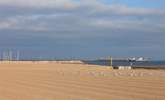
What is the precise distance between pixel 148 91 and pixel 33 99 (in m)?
3.63

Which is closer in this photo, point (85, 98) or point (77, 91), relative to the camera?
point (85, 98)

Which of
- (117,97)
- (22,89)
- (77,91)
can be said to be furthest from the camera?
(22,89)

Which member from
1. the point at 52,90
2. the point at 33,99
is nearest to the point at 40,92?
the point at 52,90

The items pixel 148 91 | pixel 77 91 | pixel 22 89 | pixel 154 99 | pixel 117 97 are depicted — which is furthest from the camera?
pixel 22 89

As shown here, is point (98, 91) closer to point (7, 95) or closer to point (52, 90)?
point (52, 90)

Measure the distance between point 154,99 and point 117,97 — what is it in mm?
1245

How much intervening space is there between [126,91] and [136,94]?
982mm

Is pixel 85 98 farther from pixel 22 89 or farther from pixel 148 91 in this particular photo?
pixel 22 89

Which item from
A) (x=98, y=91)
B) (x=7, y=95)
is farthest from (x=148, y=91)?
(x=7, y=95)

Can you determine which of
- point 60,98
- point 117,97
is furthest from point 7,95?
point 117,97

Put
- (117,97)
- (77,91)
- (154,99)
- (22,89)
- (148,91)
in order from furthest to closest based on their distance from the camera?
(22,89) < (77,91) < (148,91) < (117,97) < (154,99)

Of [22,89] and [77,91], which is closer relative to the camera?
[77,91]

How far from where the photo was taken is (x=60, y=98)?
42.7ft

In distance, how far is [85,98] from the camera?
500 inches
